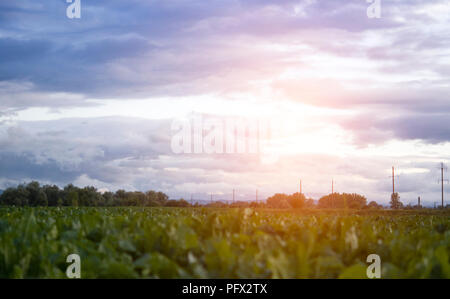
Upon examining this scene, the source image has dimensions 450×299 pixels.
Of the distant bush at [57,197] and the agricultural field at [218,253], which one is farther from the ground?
the agricultural field at [218,253]

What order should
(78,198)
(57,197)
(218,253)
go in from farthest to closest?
(57,197) → (78,198) → (218,253)

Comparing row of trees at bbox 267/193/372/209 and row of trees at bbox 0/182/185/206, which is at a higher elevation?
row of trees at bbox 0/182/185/206

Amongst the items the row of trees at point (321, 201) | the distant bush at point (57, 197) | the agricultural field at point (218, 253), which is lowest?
the row of trees at point (321, 201)

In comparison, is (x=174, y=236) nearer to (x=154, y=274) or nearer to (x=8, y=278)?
(x=154, y=274)

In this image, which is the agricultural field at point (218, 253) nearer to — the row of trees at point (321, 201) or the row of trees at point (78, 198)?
the row of trees at point (78, 198)

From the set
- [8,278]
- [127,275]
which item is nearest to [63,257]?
[8,278]

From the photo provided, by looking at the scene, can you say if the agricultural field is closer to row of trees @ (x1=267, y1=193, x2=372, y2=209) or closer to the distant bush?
the distant bush

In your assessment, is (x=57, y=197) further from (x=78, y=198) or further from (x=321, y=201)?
(x=321, y=201)

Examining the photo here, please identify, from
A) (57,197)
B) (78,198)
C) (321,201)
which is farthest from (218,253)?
(321,201)

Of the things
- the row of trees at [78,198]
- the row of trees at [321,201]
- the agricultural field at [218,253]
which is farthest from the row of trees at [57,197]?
the agricultural field at [218,253]

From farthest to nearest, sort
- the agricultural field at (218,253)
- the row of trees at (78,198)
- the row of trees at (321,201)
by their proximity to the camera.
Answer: the row of trees at (321,201)
the row of trees at (78,198)
the agricultural field at (218,253)

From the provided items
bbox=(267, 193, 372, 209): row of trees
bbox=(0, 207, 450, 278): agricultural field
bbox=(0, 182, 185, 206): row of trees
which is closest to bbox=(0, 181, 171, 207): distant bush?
bbox=(0, 182, 185, 206): row of trees
